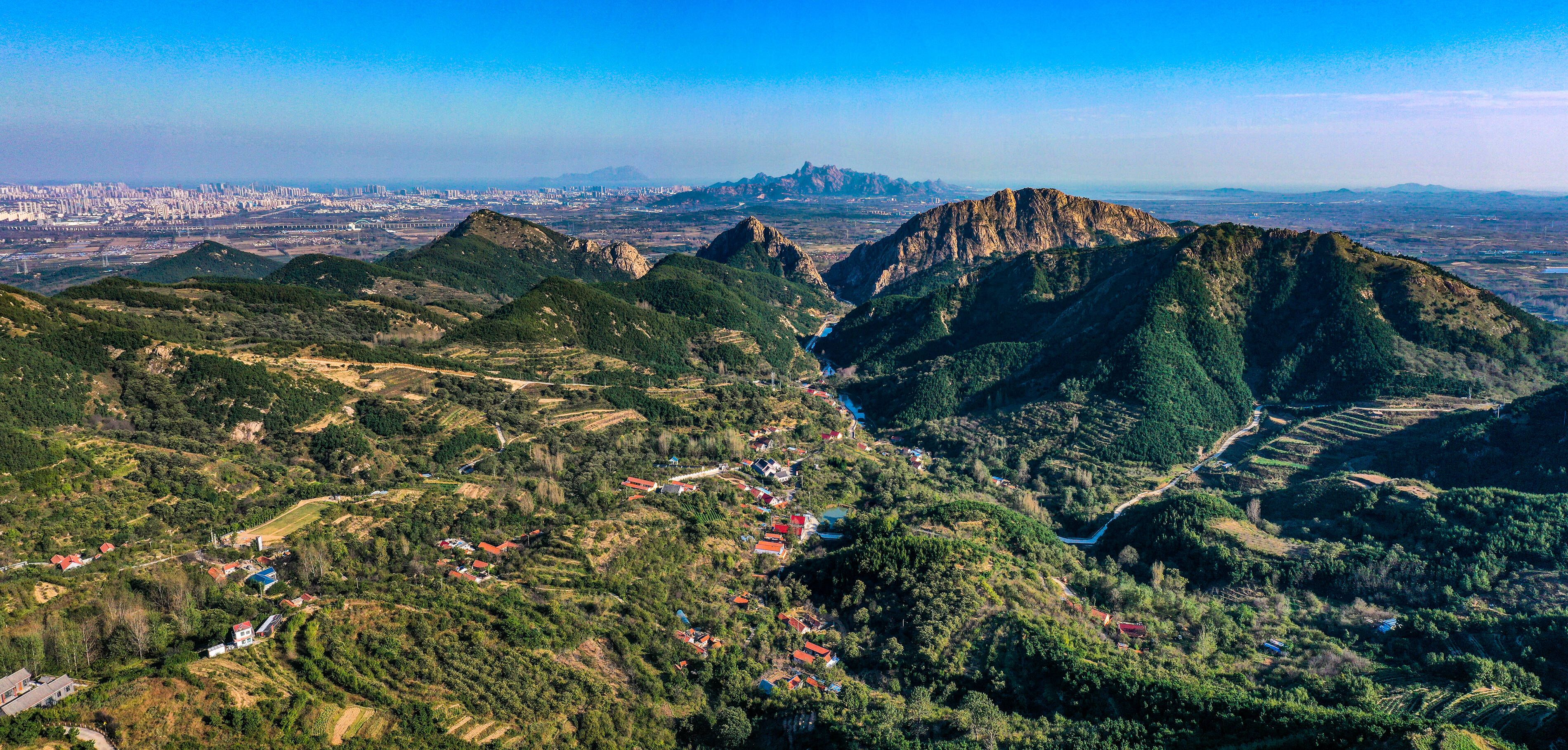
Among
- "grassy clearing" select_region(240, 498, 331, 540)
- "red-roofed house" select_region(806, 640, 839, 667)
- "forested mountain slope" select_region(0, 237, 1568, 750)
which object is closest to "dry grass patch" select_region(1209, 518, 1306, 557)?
"forested mountain slope" select_region(0, 237, 1568, 750)

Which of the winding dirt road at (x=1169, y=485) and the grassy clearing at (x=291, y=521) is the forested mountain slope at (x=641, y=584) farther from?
the winding dirt road at (x=1169, y=485)

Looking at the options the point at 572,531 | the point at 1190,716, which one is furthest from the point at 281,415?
the point at 1190,716

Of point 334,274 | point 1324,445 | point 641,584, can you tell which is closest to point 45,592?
point 641,584

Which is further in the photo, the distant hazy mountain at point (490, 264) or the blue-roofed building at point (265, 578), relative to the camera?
the distant hazy mountain at point (490, 264)

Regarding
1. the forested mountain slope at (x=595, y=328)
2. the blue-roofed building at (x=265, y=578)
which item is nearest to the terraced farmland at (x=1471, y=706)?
the blue-roofed building at (x=265, y=578)

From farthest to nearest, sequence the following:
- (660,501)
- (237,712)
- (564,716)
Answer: (660,501)
(564,716)
(237,712)

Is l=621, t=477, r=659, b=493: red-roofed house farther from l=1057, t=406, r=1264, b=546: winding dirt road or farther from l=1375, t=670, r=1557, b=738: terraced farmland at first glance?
l=1375, t=670, r=1557, b=738: terraced farmland

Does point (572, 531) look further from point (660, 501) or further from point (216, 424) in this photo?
point (216, 424)

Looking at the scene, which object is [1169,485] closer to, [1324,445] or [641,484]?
[1324,445]
